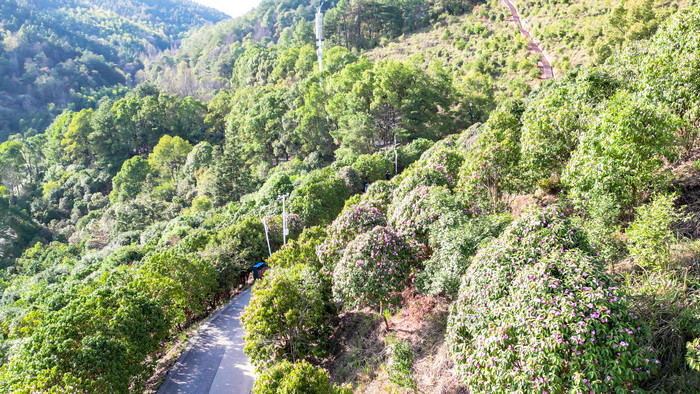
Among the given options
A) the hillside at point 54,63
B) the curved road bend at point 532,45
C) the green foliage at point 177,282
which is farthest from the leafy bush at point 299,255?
the hillside at point 54,63

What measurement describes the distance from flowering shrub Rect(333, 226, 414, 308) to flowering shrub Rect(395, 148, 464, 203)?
2588 millimetres

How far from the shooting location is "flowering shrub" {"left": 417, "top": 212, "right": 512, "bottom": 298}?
26.3 ft

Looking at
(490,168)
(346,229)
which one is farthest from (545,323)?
(346,229)

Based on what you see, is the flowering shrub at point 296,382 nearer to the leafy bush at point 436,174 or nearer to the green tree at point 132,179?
the leafy bush at point 436,174

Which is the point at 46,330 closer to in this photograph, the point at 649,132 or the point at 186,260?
the point at 186,260

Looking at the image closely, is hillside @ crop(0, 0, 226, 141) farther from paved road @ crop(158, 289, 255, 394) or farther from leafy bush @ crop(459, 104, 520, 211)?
leafy bush @ crop(459, 104, 520, 211)

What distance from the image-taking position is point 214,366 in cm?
1152

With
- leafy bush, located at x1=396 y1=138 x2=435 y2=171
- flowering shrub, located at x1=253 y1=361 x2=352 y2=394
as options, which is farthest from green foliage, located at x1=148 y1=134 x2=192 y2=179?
flowering shrub, located at x1=253 y1=361 x2=352 y2=394

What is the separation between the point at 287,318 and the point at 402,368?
10.8 ft

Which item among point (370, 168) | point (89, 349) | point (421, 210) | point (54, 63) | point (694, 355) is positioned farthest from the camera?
point (54, 63)

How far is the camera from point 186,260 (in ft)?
46.0

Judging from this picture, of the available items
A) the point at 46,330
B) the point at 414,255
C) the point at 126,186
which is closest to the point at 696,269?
the point at 414,255

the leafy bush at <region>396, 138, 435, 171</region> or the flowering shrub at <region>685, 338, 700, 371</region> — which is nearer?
the flowering shrub at <region>685, 338, 700, 371</region>

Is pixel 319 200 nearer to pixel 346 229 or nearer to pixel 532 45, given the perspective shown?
pixel 346 229
